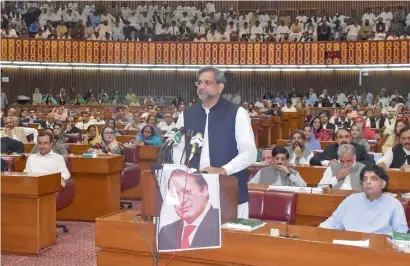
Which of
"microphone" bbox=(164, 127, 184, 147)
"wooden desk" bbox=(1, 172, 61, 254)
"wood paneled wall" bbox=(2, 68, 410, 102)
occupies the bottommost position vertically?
"wooden desk" bbox=(1, 172, 61, 254)

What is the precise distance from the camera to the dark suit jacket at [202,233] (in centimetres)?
320

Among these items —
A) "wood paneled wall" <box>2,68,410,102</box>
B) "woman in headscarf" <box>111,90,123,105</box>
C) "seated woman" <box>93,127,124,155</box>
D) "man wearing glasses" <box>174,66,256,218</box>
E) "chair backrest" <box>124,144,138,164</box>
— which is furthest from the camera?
"wood paneled wall" <box>2,68,410,102</box>

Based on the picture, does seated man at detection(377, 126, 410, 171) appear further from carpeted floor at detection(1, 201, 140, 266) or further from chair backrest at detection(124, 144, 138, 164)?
chair backrest at detection(124, 144, 138, 164)

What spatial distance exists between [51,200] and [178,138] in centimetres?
335

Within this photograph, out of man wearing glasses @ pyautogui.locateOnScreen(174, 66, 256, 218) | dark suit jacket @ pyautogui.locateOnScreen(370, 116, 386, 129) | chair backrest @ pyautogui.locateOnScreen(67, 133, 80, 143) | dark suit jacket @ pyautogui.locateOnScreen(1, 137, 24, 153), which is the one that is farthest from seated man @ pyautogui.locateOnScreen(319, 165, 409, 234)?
dark suit jacket @ pyautogui.locateOnScreen(370, 116, 386, 129)

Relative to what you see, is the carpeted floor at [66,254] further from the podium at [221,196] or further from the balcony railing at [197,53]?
the balcony railing at [197,53]

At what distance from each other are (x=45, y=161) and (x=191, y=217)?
146 inches

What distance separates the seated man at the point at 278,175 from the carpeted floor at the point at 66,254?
178cm

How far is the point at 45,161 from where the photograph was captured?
6523 mm

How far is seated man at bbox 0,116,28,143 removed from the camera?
30.1 feet

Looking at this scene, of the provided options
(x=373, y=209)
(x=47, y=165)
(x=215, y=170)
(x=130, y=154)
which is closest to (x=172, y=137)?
(x=215, y=170)

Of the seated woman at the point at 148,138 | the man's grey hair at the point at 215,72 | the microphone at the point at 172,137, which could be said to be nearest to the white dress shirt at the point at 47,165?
the seated woman at the point at 148,138

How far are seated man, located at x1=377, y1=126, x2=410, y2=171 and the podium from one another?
159 inches

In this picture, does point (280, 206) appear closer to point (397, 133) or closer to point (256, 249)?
Answer: point (256, 249)
